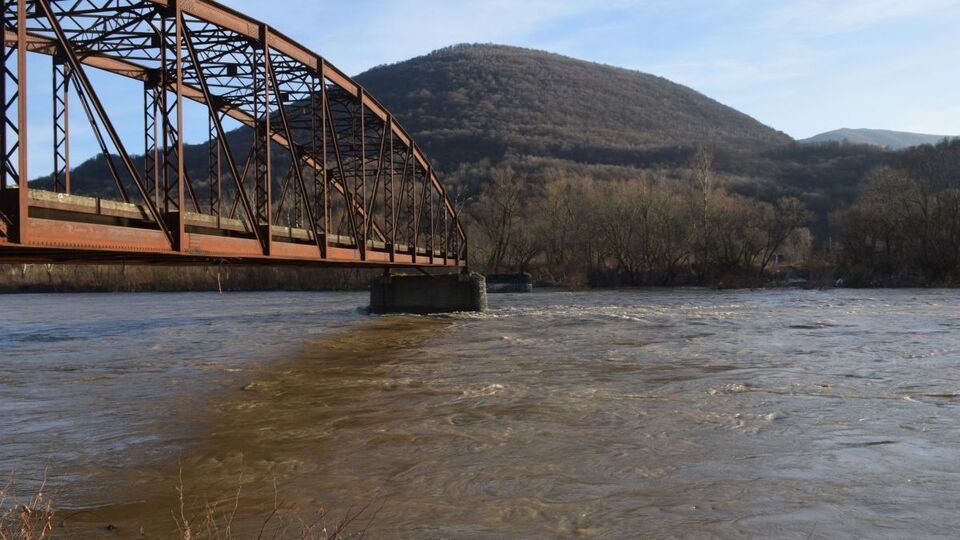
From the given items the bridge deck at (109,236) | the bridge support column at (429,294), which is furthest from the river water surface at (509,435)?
the bridge support column at (429,294)

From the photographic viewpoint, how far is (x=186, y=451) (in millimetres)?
10109

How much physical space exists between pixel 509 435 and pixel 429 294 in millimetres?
30139

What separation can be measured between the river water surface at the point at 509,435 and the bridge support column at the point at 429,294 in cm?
1654

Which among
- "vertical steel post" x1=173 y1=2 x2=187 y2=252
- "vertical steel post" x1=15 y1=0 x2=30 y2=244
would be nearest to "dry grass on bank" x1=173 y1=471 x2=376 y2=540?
"vertical steel post" x1=15 y1=0 x2=30 y2=244

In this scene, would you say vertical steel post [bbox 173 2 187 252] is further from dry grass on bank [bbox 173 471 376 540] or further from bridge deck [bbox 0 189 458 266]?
dry grass on bank [bbox 173 471 376 540]

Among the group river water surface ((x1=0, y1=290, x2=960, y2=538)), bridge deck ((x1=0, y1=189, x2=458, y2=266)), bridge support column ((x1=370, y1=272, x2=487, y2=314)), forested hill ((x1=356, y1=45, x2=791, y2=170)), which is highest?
forested hill ((x1=356, y1=45, x2=791, y2=170))

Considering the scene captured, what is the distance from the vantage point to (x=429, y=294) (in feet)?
133

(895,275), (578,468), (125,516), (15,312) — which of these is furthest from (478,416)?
(895,275)

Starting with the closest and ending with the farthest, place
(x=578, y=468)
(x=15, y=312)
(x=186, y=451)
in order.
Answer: (x=578, y=468), (x=186, y=451), (x=15, y=312)

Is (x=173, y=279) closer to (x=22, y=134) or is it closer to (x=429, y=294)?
(x=429, y=294)

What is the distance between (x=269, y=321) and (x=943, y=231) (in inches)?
2158

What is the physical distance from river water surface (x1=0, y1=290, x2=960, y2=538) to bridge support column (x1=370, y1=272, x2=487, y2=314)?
16545mm

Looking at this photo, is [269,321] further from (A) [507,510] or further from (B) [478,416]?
(A) [507,510]

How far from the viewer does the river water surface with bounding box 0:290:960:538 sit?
24.2ft
